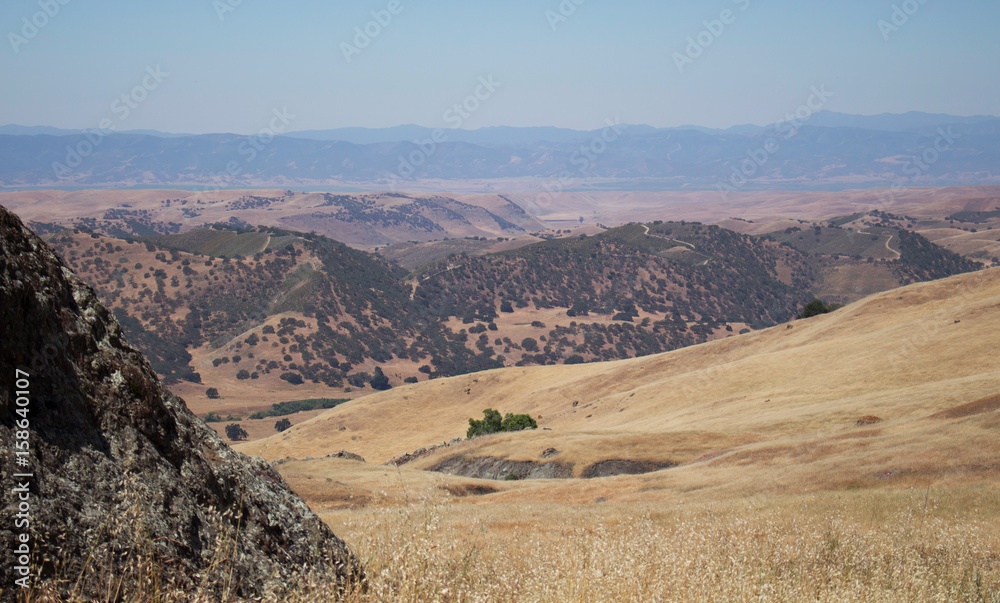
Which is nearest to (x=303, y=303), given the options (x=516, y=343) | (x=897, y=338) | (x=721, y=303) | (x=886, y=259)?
(x=516, y=343)

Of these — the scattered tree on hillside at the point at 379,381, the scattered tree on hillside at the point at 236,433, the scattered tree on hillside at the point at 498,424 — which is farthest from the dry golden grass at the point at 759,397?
the scattered tree on hillside at the point at 379,381

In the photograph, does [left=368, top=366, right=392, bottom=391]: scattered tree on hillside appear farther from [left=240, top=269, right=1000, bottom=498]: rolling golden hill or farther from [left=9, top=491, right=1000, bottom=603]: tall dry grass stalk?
[left=9, top=491, right=1000, bottom=603]: tall dry grass stalk

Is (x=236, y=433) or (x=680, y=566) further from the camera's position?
(x=236, y=433)

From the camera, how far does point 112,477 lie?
468cm

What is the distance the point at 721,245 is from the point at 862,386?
15541cm

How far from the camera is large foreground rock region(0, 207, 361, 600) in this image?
4148 millimetres

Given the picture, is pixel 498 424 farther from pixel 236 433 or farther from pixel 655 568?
pixel 236 433

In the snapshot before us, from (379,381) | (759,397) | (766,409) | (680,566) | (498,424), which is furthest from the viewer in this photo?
(379,381)

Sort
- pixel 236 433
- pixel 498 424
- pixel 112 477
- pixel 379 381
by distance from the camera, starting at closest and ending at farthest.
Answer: pixel 112 477 → pixel 498 424 → pixel 236 433 → pixel 379 381

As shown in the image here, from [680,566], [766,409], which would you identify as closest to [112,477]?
[680,566]

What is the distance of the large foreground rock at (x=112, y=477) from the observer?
4.15 meters

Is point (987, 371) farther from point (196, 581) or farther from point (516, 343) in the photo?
point (516, 343)

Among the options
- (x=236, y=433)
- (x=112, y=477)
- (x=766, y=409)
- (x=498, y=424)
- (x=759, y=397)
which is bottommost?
(x=236, y=433)

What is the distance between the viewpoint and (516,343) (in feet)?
424
